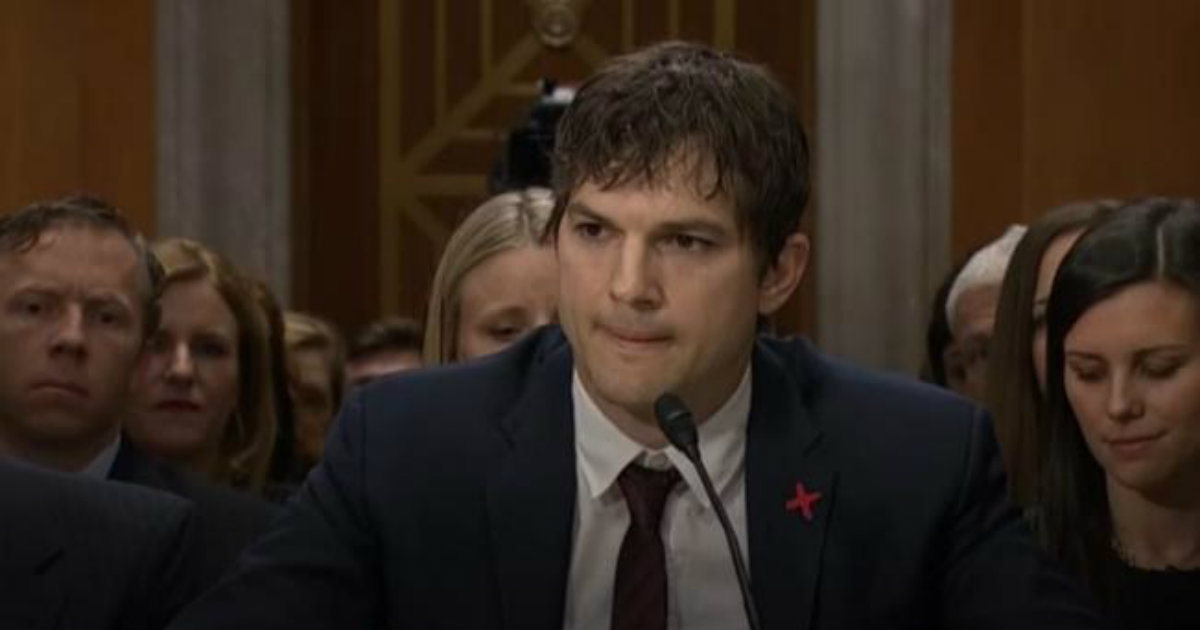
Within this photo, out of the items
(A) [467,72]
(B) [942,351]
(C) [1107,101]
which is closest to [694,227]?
(B) [942,351]

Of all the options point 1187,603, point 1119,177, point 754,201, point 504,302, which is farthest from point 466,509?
point 1119,177

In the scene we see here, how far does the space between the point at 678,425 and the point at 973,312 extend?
2481 mm

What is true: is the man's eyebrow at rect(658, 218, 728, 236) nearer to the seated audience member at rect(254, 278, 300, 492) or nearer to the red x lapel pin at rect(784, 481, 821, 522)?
the red x lapel pin at rect(784, 481, 821, 522)

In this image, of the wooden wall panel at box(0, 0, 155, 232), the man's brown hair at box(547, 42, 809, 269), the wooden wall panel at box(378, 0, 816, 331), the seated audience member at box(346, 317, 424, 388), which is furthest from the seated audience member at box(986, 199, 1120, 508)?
the wooden wall panel at box(0, 0, 155, 232)

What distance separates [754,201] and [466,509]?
1.44ft

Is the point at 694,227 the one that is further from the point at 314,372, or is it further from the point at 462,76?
the point at 462,76

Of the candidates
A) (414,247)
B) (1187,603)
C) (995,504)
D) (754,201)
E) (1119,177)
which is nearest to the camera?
(754,201)

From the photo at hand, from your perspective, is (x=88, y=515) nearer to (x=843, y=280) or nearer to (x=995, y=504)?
(x=995, y=504)

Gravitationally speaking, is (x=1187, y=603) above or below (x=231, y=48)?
below

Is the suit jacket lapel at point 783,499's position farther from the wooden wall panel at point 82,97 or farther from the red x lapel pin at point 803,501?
the wooden wall panel at point 82,97

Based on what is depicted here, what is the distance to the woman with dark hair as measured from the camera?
12.8 feet

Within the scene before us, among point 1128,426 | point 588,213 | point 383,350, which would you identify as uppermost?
point 588,213

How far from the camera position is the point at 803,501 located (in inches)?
127

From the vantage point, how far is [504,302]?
4.62 meters
